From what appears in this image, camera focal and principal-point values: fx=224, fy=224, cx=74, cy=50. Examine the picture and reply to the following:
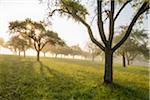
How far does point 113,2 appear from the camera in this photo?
18.2 meters

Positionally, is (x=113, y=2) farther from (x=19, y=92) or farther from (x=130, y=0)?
(x=19, y=92)

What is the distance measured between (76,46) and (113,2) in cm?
13043

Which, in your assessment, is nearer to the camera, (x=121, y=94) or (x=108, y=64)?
(x=121, y=94)

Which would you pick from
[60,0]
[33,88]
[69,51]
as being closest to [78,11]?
[60,0]

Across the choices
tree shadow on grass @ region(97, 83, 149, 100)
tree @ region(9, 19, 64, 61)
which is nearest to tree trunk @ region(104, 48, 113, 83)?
tree shadow on grass @ region(97, 83, 149, 100)

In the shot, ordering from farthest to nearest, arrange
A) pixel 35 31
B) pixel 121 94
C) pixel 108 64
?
pixel 35 31 → pixel 108 64 → pixel 121 94

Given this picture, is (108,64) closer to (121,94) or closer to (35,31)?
(121,94)

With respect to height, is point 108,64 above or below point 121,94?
above

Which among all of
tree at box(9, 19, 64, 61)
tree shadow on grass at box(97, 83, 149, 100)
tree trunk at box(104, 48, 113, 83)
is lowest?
tree shadow on grass at box(97, 83, 149, 100)

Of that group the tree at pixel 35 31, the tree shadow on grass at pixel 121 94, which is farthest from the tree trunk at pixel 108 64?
the tree at pixel 35 31

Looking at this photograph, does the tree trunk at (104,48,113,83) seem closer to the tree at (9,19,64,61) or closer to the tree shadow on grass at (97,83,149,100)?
the tree shadow on grass at (97,83,149,100)

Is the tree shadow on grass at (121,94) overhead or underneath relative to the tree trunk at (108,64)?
underneath

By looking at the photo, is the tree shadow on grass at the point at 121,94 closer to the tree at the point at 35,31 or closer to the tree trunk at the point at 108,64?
the tree trunk at the point at 108,64

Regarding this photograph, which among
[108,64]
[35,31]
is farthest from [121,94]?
[35,31]
